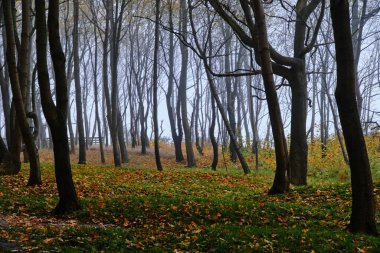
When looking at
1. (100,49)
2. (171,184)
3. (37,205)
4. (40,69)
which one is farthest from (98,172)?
(100,49)

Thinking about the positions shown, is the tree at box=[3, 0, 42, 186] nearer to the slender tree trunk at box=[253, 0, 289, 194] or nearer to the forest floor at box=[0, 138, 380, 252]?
the forest floor at box=[0, 138, 380, 252]

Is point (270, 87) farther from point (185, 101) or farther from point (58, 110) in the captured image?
point (185, 101)

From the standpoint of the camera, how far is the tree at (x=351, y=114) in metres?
6.41

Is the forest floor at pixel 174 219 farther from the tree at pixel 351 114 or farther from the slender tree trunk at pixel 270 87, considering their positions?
the slender tree trunk at pixel 270 87

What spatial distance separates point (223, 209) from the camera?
8.45m

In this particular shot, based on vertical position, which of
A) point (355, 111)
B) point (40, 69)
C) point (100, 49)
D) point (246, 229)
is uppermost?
point (100, 49)

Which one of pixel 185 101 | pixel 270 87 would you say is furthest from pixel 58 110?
pixel 185 101

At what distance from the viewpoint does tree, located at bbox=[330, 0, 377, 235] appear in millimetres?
6406

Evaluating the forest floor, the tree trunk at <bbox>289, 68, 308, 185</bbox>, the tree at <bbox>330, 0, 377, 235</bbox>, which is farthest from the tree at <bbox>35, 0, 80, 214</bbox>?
the tree trunk at <bbox>289, 68, 308, 185</bbox>

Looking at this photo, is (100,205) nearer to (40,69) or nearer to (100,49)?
(40,69)

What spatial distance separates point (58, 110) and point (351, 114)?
17.6 ft

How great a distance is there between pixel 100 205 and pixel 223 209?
259cm

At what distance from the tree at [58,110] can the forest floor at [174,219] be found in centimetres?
44

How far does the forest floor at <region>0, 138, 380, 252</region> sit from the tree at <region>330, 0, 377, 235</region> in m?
0.52
